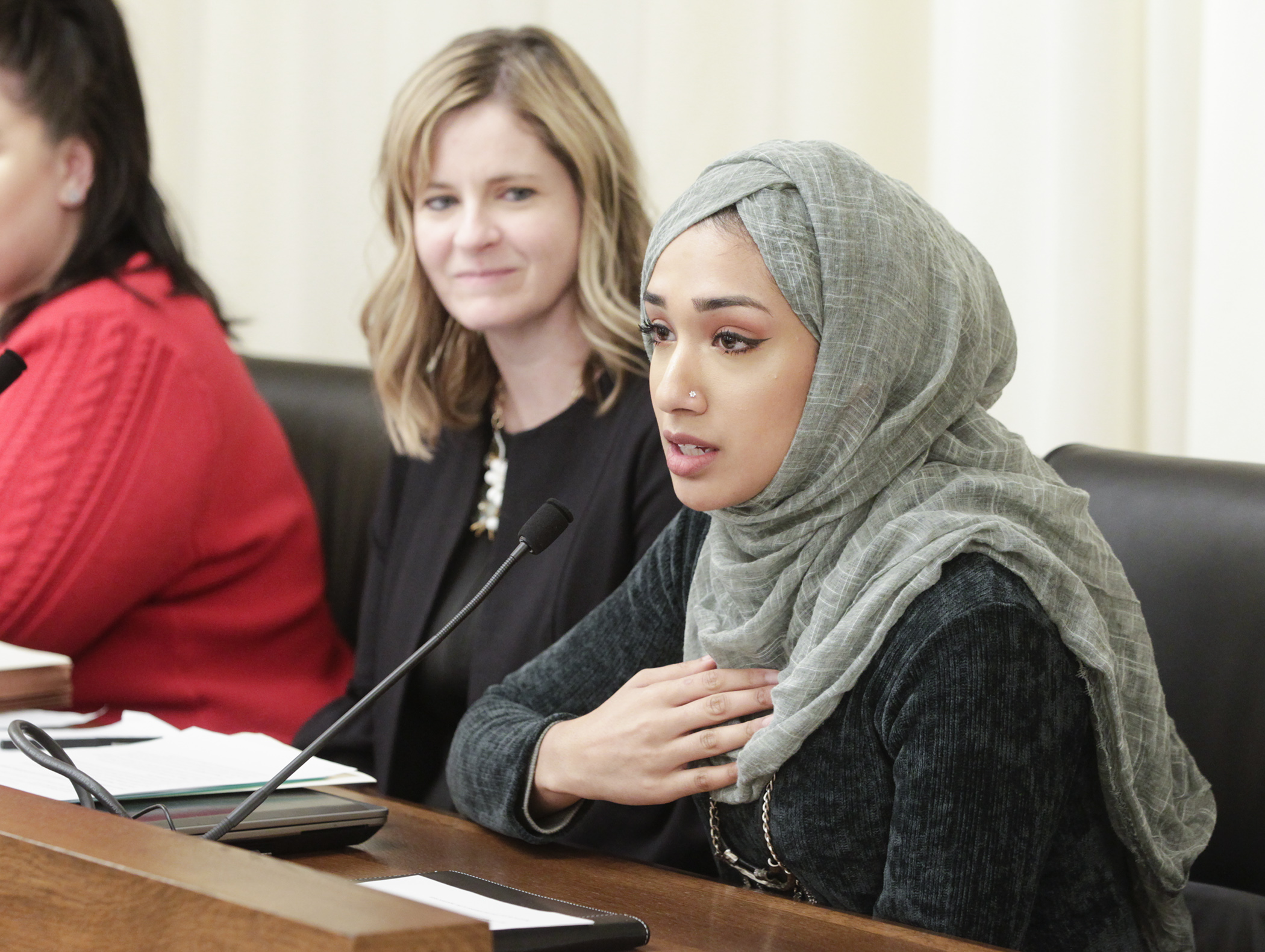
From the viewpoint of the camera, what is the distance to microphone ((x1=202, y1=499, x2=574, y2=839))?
2.90 feet

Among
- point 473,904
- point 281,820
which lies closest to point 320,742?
point 281,820

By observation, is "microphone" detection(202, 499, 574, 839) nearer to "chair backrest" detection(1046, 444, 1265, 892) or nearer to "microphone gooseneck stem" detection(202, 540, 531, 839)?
"microphone gooseneck stem" detection(202, 540, 531, 839)

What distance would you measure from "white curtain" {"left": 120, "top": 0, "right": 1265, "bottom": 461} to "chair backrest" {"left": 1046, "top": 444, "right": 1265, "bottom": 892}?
324mm

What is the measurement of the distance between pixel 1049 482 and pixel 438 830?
543mm

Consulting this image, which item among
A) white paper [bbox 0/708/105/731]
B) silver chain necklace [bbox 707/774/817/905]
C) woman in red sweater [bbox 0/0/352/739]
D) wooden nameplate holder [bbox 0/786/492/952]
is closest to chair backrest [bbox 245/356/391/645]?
woman in red sweater [bbox 0/0/352/739]

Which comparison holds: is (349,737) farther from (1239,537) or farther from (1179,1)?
(1179,1)

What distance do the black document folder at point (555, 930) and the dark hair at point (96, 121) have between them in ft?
3.52

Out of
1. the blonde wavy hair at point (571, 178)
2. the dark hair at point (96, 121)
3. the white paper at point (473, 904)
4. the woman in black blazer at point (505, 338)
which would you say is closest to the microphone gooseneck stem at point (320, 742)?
the white paper at point (473, 904)

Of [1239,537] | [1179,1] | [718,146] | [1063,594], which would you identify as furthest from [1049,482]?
[718,146]

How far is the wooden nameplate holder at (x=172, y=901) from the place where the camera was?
534mm

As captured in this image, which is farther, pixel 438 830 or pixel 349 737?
pixel 349 737

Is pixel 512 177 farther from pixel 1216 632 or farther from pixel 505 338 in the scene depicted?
pixel 1216 632

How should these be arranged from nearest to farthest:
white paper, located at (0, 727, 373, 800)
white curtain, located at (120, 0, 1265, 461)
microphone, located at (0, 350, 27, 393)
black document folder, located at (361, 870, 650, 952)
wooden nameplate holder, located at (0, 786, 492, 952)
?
1. wooden nameplate holder, located at (0, 786, 492, 952)
2. black document folder, located at (361, 870, 650, 952)
3. white paper, located at (0, 727, 373, 800)
4. microphone, located at (0, 350, 27, 393)
5. white curtain, located at (120, 0, 1265, 461)

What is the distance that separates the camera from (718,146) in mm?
2088
